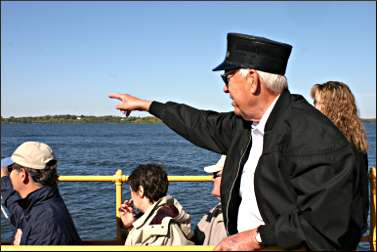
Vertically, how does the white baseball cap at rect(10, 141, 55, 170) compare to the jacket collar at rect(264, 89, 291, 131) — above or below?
below

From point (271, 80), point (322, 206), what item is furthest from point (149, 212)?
point (322, 206)

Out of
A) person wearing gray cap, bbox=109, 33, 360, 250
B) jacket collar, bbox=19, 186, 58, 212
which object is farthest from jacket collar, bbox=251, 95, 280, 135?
jacket collar, bbox=19, 186, 58, 212

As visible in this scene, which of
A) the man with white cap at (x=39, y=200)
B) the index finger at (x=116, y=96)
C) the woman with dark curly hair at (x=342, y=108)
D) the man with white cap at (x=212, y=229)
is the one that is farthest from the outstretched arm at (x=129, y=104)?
the woman with dark curly hair at (x=342, y=108)

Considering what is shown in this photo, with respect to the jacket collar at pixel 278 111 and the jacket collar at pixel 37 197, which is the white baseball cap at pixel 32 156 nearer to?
the jacket collar at pixel 37 197

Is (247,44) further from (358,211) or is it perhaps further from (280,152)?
(358,211)

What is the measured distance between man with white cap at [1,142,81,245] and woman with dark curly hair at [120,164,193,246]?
0.39 m

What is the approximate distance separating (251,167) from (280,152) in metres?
0.23

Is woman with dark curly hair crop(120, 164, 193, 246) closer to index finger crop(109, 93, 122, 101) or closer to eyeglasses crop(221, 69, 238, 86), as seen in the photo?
index finger crop(109, 93, 122, 101)

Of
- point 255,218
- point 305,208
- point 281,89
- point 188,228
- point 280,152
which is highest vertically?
point 281,89

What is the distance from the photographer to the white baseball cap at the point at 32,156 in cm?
285

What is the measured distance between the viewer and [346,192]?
2.08 metres

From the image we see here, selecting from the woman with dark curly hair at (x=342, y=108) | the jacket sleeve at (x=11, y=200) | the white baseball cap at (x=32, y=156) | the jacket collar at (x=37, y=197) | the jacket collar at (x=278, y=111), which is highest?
the jacket collar at (x=278, y=111)

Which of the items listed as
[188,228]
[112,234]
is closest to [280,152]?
[188,228]

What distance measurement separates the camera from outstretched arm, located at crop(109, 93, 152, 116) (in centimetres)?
294
